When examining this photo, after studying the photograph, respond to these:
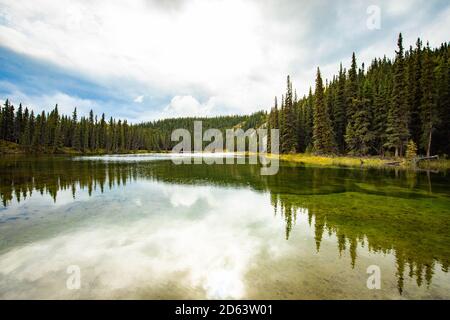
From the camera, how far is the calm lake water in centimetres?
619

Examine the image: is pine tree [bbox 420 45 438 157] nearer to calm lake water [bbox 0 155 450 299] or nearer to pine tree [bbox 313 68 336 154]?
pine tree [bbox 313 68 336 154]

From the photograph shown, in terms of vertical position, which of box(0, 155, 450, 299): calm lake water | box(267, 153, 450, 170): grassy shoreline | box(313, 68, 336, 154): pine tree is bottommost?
box(0, 155, 450, 299): calm lake water

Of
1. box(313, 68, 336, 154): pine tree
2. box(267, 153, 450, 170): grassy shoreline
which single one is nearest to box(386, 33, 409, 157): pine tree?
box(267, 153, 450, 170): grassy shoreline

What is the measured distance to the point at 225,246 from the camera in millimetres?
8922

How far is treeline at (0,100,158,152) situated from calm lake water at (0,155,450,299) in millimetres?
111933

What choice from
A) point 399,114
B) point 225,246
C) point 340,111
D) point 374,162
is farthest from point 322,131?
point 225,246

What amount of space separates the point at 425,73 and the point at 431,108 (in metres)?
6.32

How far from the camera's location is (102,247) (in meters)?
8.84

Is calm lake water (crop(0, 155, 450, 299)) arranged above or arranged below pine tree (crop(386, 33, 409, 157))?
below

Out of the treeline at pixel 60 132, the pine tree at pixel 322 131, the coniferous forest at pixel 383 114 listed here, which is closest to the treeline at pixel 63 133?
the treeline at pixel 60 132

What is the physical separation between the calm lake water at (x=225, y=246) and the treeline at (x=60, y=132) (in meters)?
112
